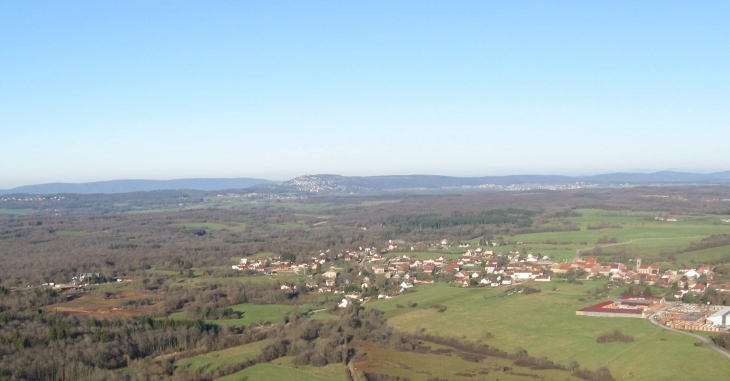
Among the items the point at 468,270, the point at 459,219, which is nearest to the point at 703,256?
the point at 468,270

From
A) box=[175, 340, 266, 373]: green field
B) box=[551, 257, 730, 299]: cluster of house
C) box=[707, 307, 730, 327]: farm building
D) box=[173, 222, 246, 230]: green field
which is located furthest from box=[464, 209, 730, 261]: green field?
box=[173, 222, 246, 230]: green field

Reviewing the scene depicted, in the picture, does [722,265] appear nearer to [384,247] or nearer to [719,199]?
[384,247]

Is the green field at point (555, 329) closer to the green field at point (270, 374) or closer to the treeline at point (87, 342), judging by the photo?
the green field at point (270, 374)

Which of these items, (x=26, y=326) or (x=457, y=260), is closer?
(x=26, y=326)

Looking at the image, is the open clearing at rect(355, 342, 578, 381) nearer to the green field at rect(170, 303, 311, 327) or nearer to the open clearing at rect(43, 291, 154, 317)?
the green field at rect(170, 303, 311, 327)

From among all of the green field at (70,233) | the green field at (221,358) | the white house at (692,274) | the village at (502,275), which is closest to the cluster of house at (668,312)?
the village at (502,275)

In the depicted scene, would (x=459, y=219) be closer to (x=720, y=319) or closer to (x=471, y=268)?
(x=471, y=268)

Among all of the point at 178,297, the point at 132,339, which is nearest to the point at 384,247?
the point at 178,297
